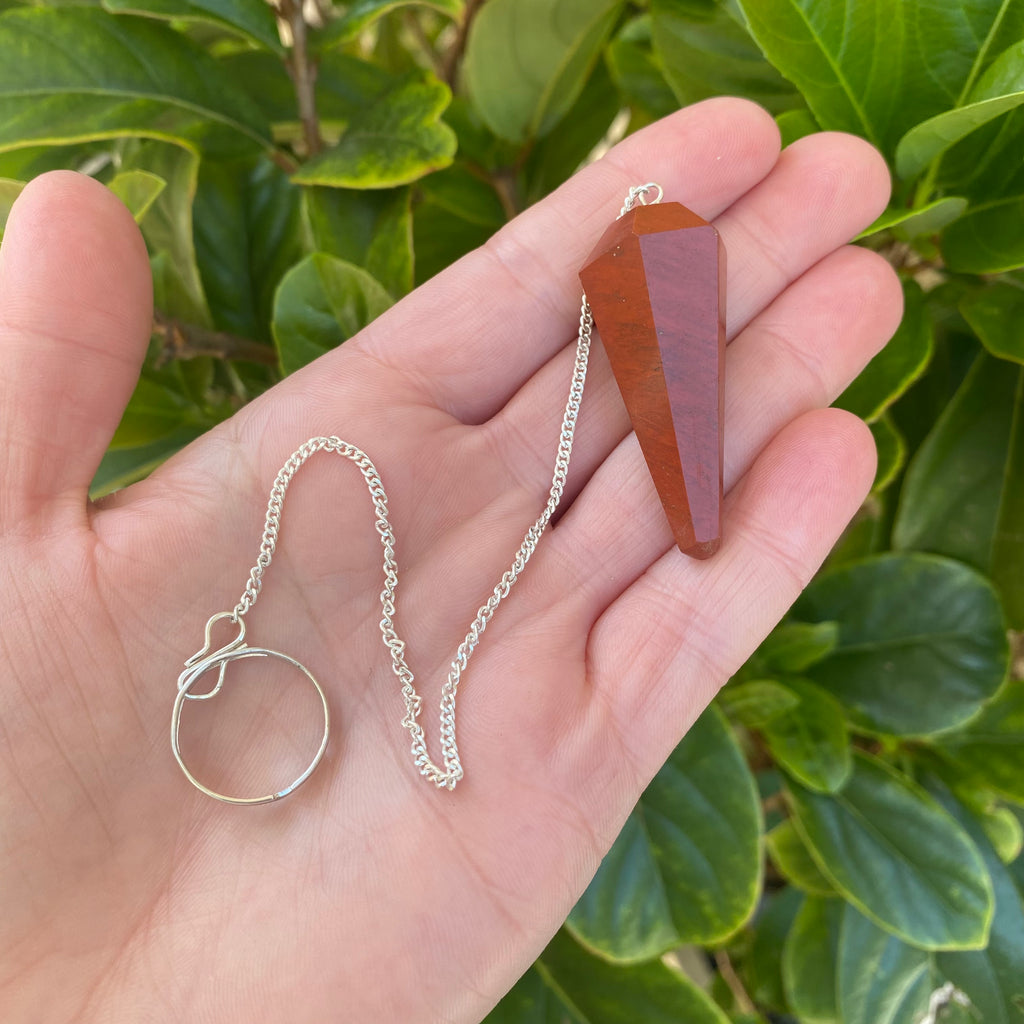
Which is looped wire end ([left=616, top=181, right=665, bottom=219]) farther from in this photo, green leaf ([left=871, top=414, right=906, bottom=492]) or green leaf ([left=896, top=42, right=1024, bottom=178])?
Result: green leaf ([left=871, top=414, right=906, bottom=492])

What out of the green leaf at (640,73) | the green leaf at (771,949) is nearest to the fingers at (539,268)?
the green leaf at (640,73)

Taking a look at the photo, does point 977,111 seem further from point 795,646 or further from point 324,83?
point 324,83

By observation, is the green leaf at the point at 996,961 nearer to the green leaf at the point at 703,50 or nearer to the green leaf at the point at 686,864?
the green leaf at the point at 686,864

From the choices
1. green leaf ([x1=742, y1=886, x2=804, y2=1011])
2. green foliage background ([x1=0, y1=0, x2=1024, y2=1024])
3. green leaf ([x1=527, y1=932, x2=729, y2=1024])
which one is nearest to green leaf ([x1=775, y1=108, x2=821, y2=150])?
green foliage background ([x1=0, y1=0, x2=1024, y2=1024])

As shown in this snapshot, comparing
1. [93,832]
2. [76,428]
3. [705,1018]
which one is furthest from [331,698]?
[705,1018]

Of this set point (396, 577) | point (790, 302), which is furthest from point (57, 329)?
point (790, 302)
